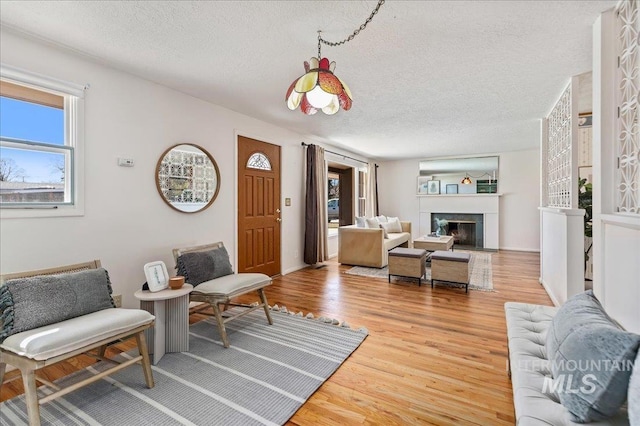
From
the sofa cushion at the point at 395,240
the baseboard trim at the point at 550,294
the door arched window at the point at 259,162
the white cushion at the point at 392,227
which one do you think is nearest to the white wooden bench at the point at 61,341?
the door arched window at the point at 259,162

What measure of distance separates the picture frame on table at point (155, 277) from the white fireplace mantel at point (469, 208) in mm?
6923

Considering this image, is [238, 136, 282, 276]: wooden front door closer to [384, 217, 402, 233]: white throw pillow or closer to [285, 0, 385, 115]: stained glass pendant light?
[285, 0, 385, 115]: stained glass pendant light

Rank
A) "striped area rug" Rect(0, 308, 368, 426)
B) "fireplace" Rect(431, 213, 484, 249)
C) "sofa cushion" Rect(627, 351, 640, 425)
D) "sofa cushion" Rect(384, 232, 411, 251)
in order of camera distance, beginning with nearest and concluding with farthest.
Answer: "sofa cushion" Rect(627, 351, 640, 425) < "striped area rug" Rect(0, 308, 368, 426) < "sofa cushion" Rect(384, 232, 411, 251) < "fireplace" Rect(431, 213, 484, 249)

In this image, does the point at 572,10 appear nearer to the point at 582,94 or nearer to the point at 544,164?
the point at 582,94

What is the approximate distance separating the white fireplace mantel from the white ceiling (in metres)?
3.73

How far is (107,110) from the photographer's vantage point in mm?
2580

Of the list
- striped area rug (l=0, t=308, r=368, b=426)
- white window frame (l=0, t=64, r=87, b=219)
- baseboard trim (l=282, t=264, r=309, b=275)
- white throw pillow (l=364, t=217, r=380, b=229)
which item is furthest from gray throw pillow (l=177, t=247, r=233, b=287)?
white throw pillow (l=364, t=217, r=380, b=229)

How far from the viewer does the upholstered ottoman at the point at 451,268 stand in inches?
150

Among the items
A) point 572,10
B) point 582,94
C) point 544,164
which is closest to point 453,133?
point 544,164

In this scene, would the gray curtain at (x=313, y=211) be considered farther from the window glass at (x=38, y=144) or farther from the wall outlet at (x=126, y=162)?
the window glass at (x=38, y=144)

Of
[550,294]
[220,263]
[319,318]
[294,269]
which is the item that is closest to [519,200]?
[550,294]

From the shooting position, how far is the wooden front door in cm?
402

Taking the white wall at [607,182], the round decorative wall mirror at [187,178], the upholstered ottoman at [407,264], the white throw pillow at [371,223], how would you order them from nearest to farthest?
the white wall at [607,182]
the round decorative wall mirror at [187,178]
the upholstered ottoman at [407,264]
the white throw pillow at [371,223]

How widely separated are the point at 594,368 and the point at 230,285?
2261 millimetres
